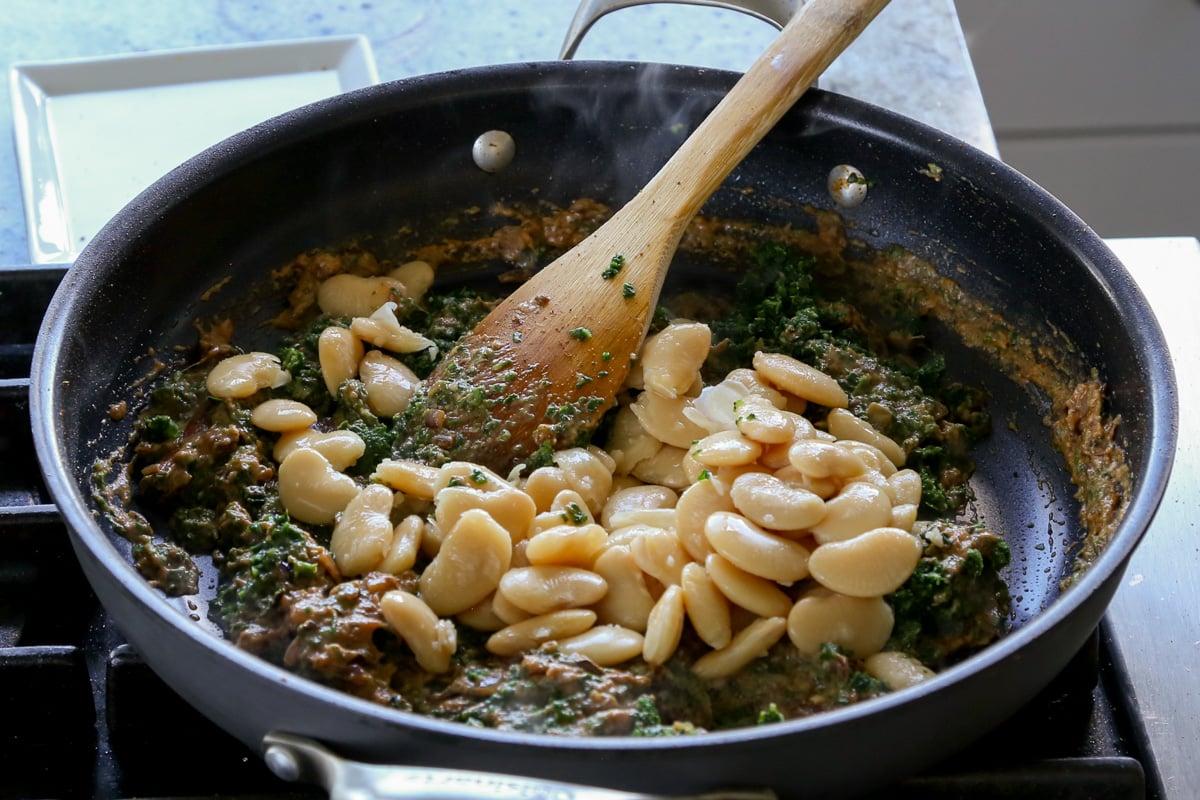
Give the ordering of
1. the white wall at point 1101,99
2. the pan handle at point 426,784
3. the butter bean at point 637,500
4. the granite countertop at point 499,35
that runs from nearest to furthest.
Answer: the pan handle at point 426,784 → the butter bean at point 637,500 → the granite countertop at point 499,35 → the white wall at point 1101,99

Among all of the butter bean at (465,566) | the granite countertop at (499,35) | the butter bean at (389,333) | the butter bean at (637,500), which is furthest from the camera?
the granite countertop at (499,35)

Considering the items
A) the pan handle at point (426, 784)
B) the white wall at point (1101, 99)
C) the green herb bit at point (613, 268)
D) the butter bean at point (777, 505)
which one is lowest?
the white wall at point (1101, 99)

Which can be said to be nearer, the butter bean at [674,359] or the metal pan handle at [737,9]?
the butter bean at [674,359]

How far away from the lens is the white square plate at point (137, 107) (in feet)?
4.29

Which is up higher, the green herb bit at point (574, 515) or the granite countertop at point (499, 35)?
the granite countertop at point (499, 35)

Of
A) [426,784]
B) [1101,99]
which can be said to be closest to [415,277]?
[426,784]

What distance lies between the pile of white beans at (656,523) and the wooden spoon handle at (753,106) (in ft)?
0.43

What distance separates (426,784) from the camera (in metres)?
0.59

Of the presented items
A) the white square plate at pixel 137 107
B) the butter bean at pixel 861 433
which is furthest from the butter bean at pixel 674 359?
the white square plate at pixel 137 107

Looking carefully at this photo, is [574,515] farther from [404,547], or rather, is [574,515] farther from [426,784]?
[426,784]

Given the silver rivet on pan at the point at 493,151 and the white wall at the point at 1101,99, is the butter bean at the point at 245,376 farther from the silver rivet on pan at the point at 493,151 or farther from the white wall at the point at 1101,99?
the white wall at the point at 1101,99

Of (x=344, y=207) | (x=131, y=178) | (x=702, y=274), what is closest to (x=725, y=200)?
(x=702, y=274)

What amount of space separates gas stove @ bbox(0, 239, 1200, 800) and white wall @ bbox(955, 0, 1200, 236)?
3.95 feet

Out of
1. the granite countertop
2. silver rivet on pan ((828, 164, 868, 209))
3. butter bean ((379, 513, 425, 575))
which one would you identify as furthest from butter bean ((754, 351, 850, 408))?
the granite countertop
